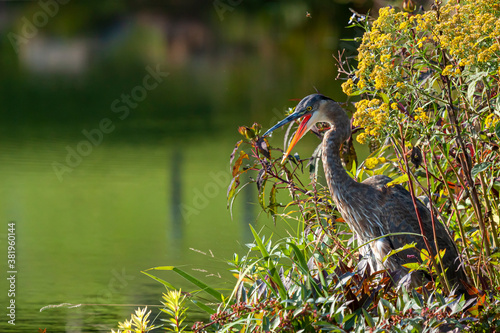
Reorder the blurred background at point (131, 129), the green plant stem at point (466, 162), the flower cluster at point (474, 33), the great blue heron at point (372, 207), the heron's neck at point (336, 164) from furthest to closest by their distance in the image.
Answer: the blurred background at point (131, 129) → the heron's neck at point (336, 164) → the great blue heron at point (372, 207) → the green plant stem at point (466, 162) → the flower cluster at point (474, 33)

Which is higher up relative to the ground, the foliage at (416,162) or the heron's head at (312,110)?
the heron's head at (312,110)

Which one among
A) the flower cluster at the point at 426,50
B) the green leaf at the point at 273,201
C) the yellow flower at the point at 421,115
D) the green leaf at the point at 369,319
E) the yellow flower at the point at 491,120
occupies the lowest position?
the green leaf at the point at 369,319

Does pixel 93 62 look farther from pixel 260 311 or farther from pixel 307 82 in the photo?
pixel 260 311

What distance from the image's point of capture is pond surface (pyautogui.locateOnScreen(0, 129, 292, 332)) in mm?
2744

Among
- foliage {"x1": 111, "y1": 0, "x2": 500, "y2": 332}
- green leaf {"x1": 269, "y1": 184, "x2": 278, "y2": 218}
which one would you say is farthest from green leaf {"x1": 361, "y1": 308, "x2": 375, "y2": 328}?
green leaf {"x1": 269, "y1": 184, "x2": 278, "y2": 218}

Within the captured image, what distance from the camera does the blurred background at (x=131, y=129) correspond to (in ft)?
10.1

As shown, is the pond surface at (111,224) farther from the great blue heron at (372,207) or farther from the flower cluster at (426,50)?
the flower cluster at (426,50)

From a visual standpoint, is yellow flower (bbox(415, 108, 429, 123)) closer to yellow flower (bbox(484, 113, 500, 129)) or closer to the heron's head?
yellow flower (bbox(484, 113, 500, 129))

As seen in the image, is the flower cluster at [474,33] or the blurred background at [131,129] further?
the blurred background at [131,129]

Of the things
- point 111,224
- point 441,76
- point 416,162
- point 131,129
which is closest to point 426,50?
point 441,76

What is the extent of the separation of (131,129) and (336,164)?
4.73m

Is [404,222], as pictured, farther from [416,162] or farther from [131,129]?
[131,129]

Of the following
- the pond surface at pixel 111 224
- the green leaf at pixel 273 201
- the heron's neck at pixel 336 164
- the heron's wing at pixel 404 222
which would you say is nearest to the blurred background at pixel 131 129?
the pond surface at pixel 111 224

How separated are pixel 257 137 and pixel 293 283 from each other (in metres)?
0.51
